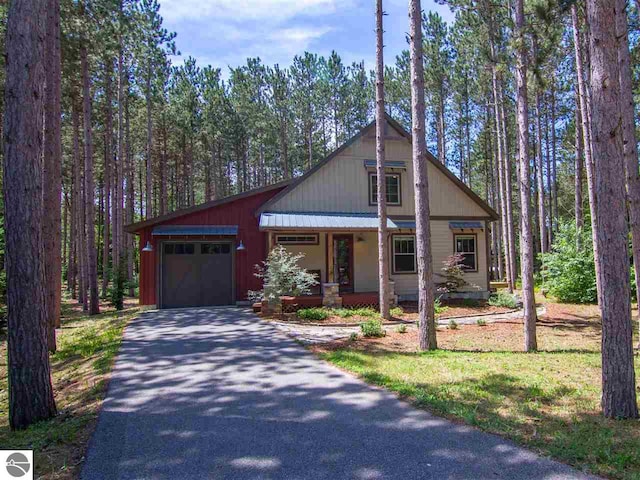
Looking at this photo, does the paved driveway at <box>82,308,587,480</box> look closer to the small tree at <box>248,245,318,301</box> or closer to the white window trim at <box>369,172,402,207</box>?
the small tree at <box>248,245,318,301</box>

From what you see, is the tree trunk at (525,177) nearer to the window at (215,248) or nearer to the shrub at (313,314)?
the shrub at (313,314)

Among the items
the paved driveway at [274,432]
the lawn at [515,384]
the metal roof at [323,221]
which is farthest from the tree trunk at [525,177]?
the metal roof at [323,221]

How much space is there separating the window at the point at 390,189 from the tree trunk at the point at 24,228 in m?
11.8

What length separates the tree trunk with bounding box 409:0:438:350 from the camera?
24.0 feet

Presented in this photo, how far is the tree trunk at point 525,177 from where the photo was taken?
7.34m

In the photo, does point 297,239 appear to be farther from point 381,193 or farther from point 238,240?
point 381,193

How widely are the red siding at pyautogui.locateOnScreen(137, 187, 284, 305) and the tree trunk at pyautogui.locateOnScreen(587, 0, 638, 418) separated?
11334mm

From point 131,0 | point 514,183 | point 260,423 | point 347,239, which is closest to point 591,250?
point 347,239

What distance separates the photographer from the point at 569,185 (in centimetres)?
2811

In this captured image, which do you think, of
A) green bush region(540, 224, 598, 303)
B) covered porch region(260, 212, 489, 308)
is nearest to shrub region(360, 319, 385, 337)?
covered porch region(260, 212, 489, 308)

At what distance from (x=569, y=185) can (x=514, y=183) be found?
3446mm

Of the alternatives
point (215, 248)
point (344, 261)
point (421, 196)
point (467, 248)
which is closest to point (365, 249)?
point (344, 261)

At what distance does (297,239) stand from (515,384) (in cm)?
994

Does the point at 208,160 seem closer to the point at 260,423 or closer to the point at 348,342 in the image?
the point at 348,342
